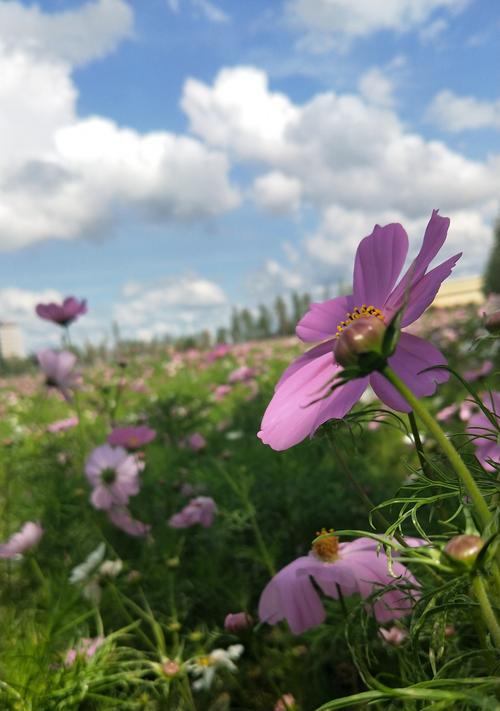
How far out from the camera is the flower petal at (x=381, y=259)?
17.7 inches

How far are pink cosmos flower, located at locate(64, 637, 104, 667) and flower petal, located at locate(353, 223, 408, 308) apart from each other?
731 millimetres

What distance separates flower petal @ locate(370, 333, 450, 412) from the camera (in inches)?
15.7

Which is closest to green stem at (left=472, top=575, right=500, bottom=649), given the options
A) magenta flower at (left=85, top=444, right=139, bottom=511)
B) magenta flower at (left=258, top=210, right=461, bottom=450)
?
magenta flower at (left=258, top=210, right=461, bottom=450)

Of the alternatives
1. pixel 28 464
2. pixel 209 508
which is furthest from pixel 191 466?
pixel 28 464

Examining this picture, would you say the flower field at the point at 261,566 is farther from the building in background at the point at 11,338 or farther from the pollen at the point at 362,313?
the building in background at the point at 11,338

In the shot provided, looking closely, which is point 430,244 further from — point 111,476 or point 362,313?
point 111,476

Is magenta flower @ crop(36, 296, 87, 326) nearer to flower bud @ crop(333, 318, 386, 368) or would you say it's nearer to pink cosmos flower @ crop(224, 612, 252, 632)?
pink cosmos flower @ crop(224, 612, 252, 632)

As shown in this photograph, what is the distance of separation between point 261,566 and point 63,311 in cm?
111

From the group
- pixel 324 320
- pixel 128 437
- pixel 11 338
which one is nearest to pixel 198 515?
pixel 128 437

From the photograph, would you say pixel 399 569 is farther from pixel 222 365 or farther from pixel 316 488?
pixel 222 365

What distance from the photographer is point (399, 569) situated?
62cm

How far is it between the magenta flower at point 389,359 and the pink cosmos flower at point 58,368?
1.53 meters

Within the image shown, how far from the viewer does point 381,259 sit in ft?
1.49

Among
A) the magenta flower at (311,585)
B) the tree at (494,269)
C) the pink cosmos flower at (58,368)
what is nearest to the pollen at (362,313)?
the magenta flower at (311,585)
